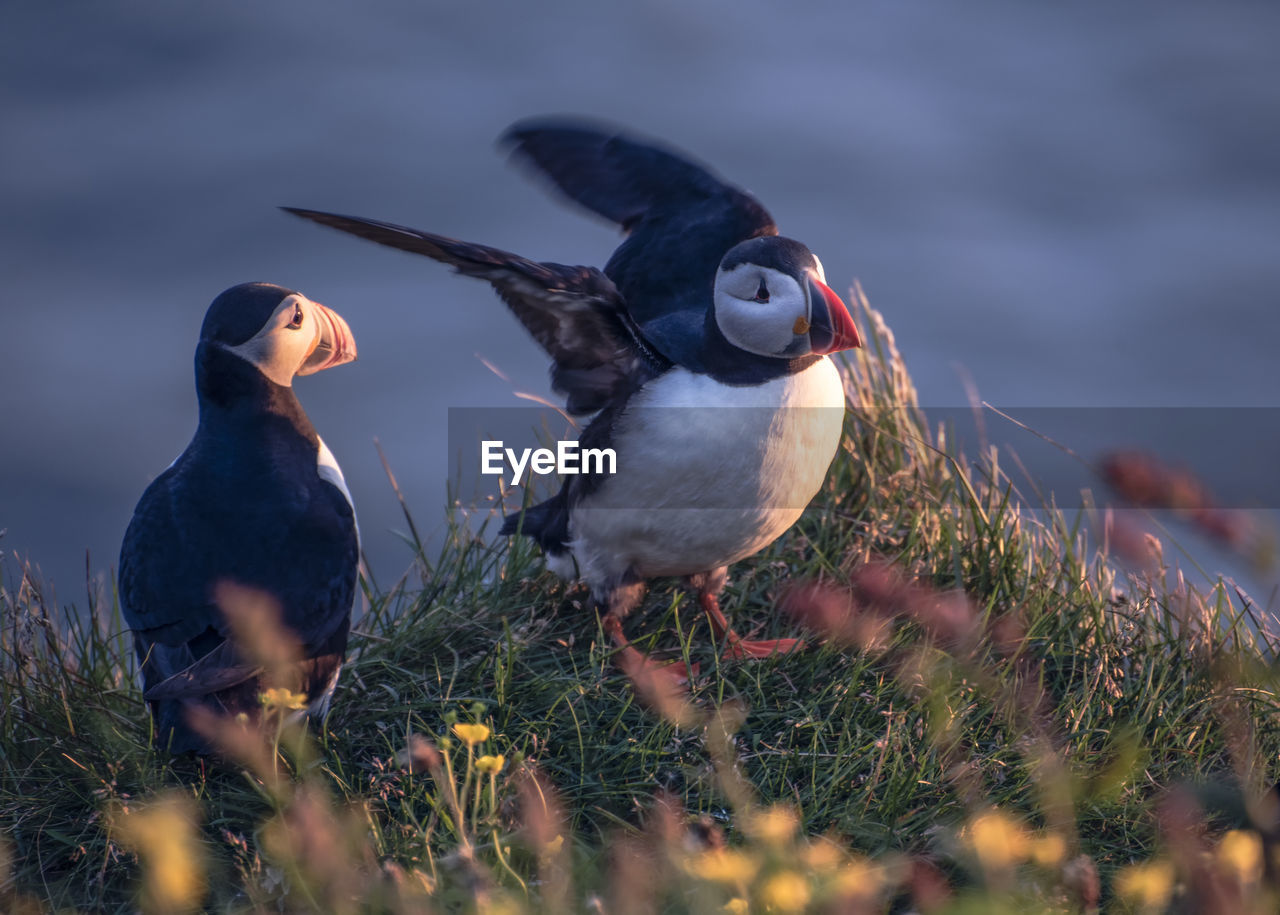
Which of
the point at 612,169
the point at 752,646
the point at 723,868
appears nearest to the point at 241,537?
the point at 752,646

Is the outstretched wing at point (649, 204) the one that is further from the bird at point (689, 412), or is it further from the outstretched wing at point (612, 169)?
the bird at point (689, 412)

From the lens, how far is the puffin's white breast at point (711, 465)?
3.77m

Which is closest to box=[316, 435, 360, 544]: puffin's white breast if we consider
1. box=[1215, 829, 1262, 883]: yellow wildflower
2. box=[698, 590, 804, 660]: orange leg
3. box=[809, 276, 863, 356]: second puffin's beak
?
box=[698, 590, 804, 660]: orange leg

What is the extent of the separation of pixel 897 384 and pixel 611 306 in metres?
1.82

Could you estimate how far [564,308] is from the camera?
146 inches

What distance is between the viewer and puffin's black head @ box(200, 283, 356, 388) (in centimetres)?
361

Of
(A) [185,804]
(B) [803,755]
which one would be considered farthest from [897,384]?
(A) [185,804]

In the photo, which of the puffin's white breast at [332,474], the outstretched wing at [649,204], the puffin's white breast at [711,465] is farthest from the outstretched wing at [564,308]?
the puffin's white breast at [332,474]

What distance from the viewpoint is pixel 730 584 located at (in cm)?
450

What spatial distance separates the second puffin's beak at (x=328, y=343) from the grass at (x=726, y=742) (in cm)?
93

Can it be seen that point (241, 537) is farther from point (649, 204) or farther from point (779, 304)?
point (649, 204)

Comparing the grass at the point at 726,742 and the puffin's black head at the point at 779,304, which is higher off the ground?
the puffin's black head at the point at 779,304

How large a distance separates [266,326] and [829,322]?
5.45 ft

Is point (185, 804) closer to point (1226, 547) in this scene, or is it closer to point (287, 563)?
→ point (287, 563)
